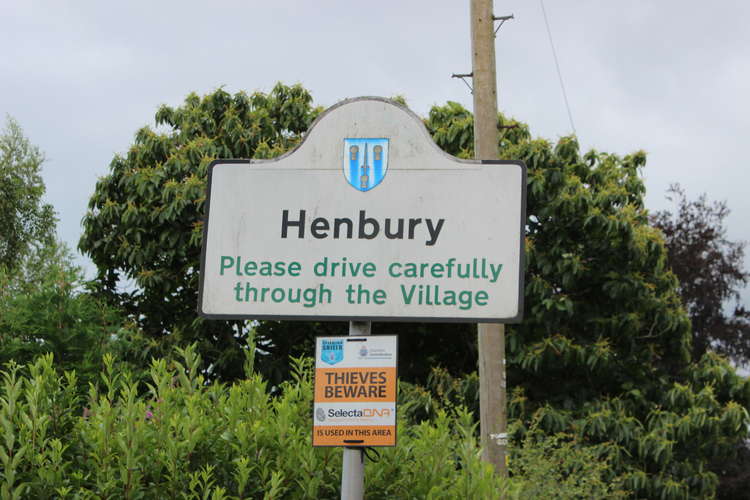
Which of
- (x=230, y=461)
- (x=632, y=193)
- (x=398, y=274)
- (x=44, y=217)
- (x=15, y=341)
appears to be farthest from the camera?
(x=44, y=217)

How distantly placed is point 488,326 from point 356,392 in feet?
20.2

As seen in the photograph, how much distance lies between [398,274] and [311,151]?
71 centimetres

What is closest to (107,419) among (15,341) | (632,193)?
(15,341)

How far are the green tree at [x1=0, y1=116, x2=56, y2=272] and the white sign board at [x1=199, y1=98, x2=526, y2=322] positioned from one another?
94.2 ft

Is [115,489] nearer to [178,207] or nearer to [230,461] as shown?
[230,461]

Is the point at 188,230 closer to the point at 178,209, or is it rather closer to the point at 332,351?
the point at 178,209

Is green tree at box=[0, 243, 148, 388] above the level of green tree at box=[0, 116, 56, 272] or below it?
below

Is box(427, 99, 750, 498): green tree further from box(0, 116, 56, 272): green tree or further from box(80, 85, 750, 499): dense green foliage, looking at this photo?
box(0, 116, 56, 272): green tree

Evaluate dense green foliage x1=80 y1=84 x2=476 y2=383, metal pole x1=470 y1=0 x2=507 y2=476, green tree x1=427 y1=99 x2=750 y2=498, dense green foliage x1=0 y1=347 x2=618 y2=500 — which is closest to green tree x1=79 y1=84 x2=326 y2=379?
dense green foliage x1=80 y1=84 x2=476 y2=383

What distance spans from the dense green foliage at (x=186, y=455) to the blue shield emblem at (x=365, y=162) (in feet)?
3.93

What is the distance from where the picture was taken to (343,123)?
4.17 metres

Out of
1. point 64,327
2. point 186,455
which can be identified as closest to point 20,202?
point 64,327

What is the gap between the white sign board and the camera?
3.96 metres

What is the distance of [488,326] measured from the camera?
997 centimetres
